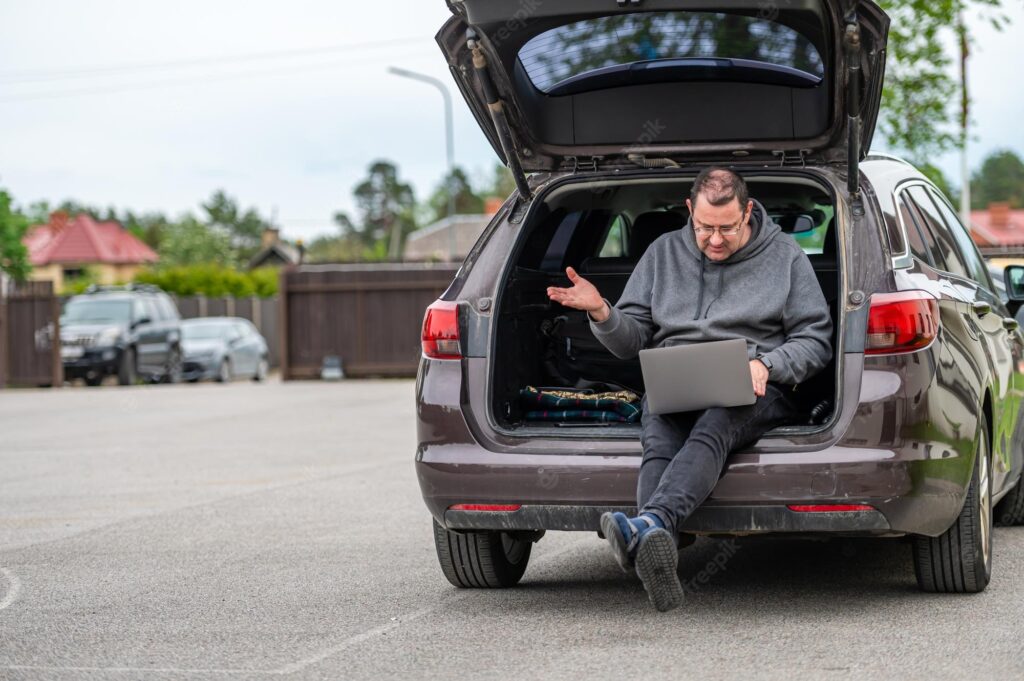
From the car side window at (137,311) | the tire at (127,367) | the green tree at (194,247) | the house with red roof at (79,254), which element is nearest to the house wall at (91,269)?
the house with red roof at (79,254)

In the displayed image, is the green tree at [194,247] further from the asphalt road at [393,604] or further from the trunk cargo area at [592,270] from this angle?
the trunk cargo area at [592,270]

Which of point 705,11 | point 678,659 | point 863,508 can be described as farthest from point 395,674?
point 705,11

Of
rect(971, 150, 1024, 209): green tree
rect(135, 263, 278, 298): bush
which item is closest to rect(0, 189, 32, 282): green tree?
rect(135, 263, 278, 298): bush

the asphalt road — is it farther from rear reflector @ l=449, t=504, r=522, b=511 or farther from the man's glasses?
the man's glasses

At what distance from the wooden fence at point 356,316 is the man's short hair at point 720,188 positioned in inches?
862

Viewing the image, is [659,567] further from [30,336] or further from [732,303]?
[30,336]

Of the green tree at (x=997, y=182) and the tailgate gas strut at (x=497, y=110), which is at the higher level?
the green tree at (x=997, y=182)

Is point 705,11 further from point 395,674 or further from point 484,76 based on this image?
point 395,674

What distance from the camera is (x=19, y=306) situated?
93.6 feet

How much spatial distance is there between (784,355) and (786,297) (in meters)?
0.29

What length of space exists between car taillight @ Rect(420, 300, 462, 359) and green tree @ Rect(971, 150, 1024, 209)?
113 m

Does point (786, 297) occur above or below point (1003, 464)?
above

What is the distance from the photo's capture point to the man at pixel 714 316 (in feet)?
17.0

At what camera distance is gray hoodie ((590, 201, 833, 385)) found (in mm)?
5551
